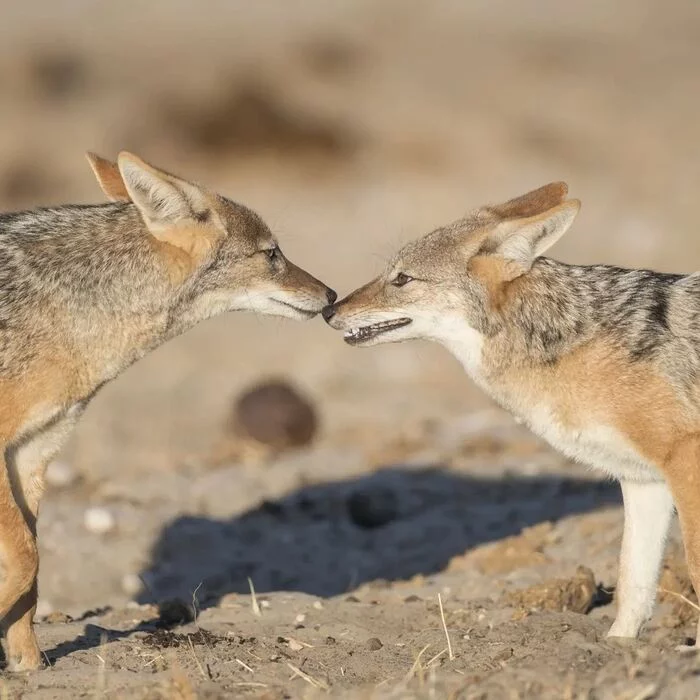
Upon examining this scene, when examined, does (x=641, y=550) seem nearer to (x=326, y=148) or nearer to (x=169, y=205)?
(x=169, y=205)

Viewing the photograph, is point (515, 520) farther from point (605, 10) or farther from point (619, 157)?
point (605, 10)

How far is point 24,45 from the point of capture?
35.3m

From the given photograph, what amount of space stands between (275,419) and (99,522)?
133 inches

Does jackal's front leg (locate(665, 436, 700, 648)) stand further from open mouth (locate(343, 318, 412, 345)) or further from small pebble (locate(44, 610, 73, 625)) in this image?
small pebble (locate(44, 610, 73, 625))

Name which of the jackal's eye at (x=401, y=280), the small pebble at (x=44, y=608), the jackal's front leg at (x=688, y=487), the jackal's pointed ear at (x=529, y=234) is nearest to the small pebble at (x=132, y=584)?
the small pebble at (x=44, y=608)

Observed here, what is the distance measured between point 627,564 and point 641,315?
1.50 m

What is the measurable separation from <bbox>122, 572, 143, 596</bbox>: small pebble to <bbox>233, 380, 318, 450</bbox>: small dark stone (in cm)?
390

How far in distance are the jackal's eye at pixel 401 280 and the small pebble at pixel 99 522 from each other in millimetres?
4179

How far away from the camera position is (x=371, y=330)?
7641 mm

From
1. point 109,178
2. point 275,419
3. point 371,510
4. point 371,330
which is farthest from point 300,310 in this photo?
point 275,419

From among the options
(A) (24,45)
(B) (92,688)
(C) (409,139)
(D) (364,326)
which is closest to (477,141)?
(C) (409,139)

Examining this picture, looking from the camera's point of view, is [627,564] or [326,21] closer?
[627,564]

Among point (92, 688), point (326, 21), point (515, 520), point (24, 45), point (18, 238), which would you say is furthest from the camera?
point (326, 21)

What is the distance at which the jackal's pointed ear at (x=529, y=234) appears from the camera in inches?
279
